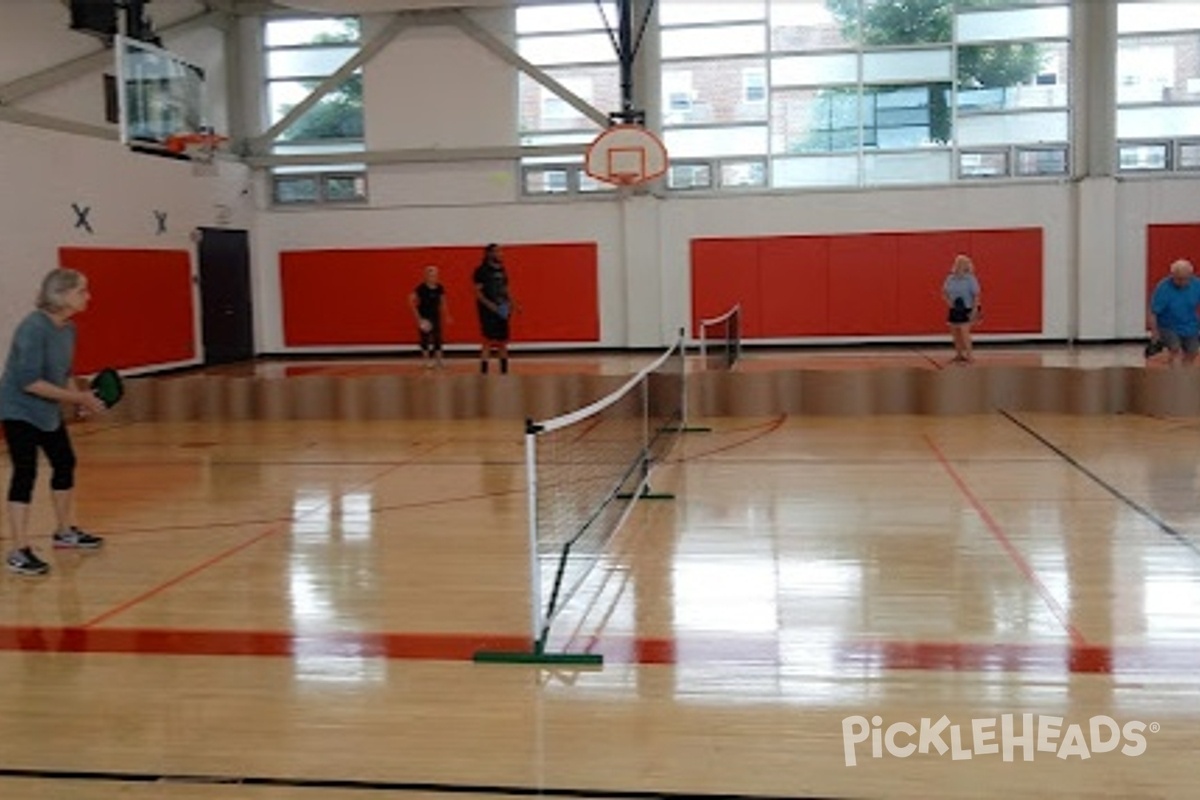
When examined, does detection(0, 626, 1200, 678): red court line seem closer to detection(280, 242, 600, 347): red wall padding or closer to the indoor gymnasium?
the indoor gymnasium

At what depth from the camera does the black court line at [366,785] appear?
4.39m

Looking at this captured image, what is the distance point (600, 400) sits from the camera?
1374cm

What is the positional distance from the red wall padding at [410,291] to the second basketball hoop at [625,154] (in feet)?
13.4

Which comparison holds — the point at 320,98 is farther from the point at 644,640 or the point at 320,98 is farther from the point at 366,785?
the point at 366,785

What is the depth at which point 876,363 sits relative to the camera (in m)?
19.9

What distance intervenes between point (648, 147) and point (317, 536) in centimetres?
1185

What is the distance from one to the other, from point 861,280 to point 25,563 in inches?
693

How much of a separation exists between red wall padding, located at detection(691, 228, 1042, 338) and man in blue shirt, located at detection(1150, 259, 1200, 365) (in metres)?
7.17

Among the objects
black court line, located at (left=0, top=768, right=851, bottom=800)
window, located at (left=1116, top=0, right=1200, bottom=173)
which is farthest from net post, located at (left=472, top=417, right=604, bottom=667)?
window, located at (left=1116, top=0, right=1200, bottom=173)

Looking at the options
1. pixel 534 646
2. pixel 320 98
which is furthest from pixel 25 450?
pixel 320 98

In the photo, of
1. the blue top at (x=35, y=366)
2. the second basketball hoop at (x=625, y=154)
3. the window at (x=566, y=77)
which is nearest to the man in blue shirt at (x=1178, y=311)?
the second basketball hoop at (x=625, y=154)

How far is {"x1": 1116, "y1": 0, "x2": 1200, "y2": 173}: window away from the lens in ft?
71.8

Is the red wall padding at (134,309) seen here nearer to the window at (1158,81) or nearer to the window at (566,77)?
the window at (566,77)

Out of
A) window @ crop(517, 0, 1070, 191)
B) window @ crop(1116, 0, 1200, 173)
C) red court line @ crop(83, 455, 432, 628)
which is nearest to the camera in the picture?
red court line @ crop(83, 455, 432, 628)
